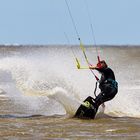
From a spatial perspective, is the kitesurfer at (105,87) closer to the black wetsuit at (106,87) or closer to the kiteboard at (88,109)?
the black wetsuit at (106,87)

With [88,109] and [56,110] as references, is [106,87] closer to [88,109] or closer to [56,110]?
[88,109]

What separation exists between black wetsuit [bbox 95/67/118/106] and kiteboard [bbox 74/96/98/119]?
0.14 m

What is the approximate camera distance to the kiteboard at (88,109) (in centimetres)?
1606

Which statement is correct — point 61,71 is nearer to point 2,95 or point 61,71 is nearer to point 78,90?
point 78,90

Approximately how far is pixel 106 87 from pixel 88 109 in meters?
0.77

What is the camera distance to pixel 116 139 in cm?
1215

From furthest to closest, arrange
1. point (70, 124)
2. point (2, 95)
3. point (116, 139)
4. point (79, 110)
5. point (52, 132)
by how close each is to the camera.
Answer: point (2, 95)
point (79, 110)
point (70, 124)
point (52, 132)
point (116, 139)

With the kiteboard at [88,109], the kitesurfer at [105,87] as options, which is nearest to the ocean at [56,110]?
the kiteboard at [88,109]

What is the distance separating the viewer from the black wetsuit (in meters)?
16.1

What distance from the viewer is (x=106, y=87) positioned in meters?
16.1

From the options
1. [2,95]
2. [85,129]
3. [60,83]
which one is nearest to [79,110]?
[85,129]

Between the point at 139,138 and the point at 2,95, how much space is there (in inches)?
549

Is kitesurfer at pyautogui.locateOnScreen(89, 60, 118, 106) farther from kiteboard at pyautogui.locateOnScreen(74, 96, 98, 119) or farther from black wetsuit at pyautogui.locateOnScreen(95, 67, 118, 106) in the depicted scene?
kiteboard at pyautogui.locateOnScreen(74, 96, 98, 119)

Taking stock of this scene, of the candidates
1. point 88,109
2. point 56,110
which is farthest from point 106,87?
point 56,110
